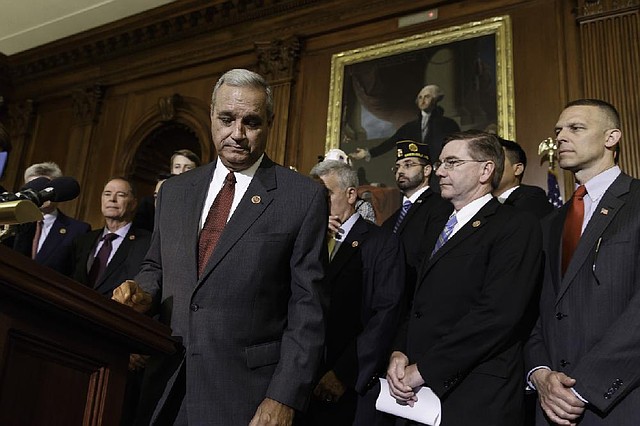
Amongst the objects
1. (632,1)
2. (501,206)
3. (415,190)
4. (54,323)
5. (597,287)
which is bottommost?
(54,323)

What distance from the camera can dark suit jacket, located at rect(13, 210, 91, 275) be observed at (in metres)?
3.94

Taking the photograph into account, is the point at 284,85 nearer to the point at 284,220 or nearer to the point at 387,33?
the point at 387,33

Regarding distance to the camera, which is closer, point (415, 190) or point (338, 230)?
point (338, 230)

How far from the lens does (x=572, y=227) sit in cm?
254

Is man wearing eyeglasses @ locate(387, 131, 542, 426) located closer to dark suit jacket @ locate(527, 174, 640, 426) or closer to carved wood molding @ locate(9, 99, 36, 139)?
dark suit jacket @ locate(527, 174, 640, 426)

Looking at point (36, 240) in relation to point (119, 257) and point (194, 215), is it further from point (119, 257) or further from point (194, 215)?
point (194, 215)

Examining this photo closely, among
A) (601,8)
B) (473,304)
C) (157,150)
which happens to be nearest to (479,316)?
(473,304)

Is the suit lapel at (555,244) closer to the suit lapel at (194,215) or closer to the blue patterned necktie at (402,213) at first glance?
the blue patterned necktie at (402,213)

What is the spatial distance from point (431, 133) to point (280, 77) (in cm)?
176

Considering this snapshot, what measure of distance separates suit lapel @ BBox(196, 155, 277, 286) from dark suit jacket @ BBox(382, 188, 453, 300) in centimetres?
144

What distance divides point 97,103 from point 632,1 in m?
5.68

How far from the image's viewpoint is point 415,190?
12.6ft

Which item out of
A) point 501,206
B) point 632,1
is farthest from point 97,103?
point 501,206

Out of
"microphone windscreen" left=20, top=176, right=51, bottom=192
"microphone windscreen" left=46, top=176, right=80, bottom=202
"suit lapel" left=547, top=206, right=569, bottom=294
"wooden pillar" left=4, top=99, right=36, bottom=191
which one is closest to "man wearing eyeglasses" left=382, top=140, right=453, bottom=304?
"suit lapel" left=547, top=206, right=569, bottom=294
